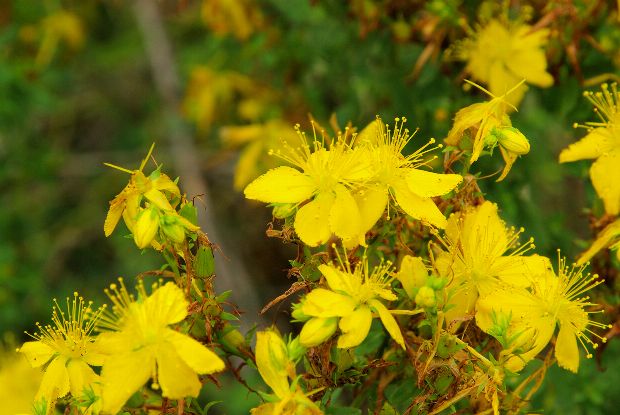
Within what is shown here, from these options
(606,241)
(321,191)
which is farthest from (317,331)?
(606,241)

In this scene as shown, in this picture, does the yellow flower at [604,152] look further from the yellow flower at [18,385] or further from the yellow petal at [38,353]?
the yellow flower at [18,385]

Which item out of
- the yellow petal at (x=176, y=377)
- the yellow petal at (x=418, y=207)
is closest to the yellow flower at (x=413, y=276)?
the yellow petal at (x=418, y=207)

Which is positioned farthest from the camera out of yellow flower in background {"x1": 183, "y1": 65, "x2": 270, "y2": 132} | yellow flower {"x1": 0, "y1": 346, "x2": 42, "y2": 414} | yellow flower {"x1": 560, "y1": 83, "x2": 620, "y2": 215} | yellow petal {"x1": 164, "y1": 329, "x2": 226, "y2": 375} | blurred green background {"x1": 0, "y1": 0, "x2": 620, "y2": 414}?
yellow flower in background {"x1": 183, "y1": 65, "x2": 270, "y2": 132}

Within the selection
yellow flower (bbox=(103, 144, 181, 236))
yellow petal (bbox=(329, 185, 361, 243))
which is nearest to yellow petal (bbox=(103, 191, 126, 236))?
yellow flower (bbox=(103, 144, 181, 236))

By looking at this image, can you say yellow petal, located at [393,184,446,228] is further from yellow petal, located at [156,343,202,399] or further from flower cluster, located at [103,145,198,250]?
yellow petal, located at [156,343,202,399]

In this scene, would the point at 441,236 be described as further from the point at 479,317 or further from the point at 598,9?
the point at 598,9

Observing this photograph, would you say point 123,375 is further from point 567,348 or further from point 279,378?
point 567,348
